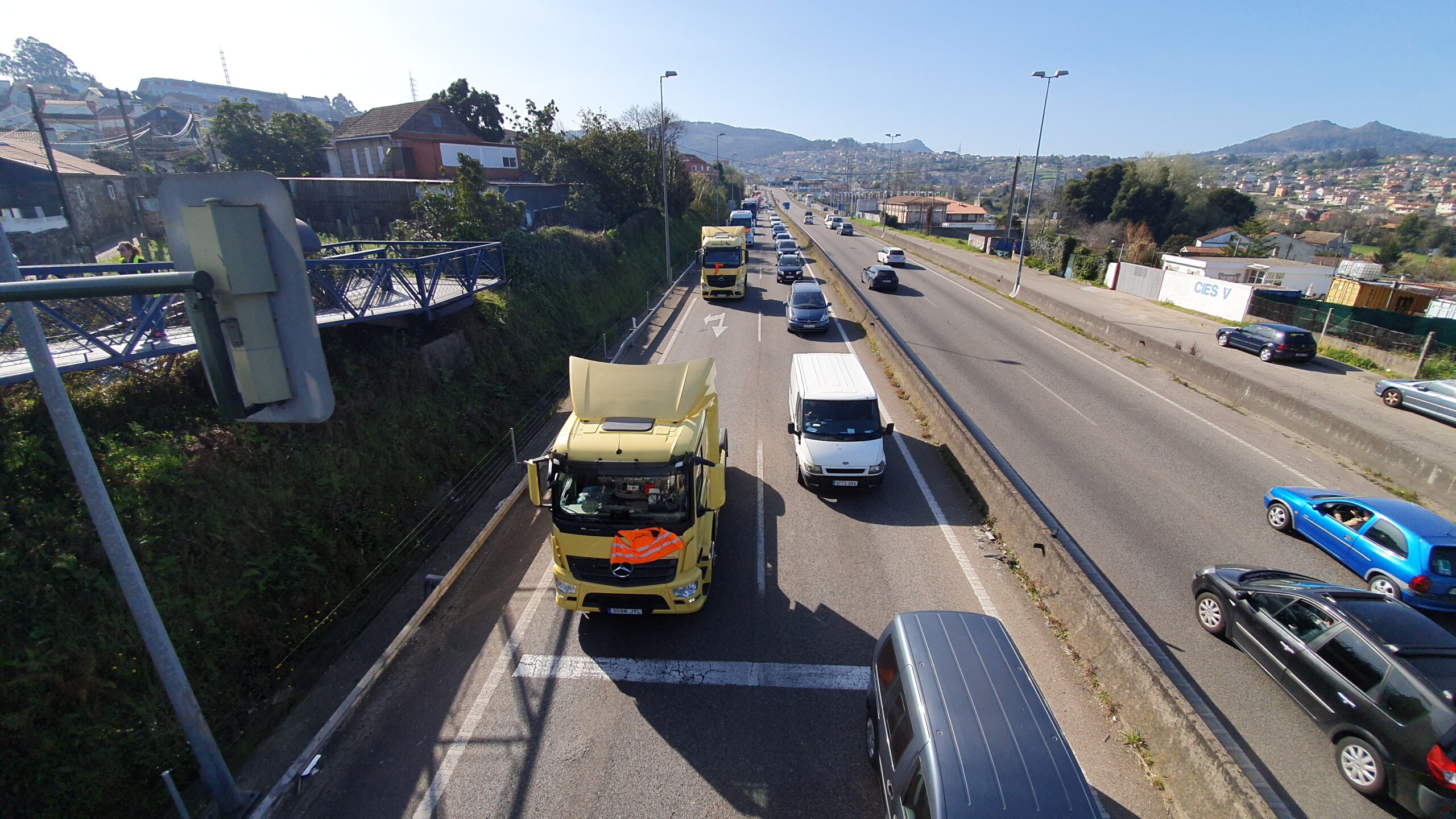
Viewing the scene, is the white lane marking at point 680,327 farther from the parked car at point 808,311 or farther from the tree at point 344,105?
the tree at point 344,105

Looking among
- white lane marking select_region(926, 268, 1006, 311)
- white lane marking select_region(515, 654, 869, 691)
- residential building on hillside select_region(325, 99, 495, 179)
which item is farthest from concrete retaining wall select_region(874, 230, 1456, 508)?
residential building on hillside select_region(325, 99, 495, 179)

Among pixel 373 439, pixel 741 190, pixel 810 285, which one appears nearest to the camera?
pixel 373 439

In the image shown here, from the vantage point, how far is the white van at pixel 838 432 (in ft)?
37.2

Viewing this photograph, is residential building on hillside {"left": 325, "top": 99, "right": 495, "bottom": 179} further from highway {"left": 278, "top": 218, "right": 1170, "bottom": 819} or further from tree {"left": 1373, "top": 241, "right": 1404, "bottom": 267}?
tree {"left": 1373, "top": 241, "right": 1404, "bottom": 267}

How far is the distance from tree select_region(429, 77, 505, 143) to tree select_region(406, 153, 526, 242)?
1630 inches

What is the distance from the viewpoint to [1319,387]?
19125 mm

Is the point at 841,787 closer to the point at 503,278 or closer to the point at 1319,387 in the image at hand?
the point at 503,278

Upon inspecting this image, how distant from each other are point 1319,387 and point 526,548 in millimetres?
24524

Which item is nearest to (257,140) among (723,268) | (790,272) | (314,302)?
(723,268)

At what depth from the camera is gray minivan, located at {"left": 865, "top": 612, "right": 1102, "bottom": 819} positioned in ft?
14.6

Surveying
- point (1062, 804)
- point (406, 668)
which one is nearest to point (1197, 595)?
point (1062, 804)

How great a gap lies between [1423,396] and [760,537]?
66.6ft

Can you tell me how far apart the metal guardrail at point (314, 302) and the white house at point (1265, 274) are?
3475cm

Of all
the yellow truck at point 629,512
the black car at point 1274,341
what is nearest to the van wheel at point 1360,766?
the yellow truck at point 629,512
